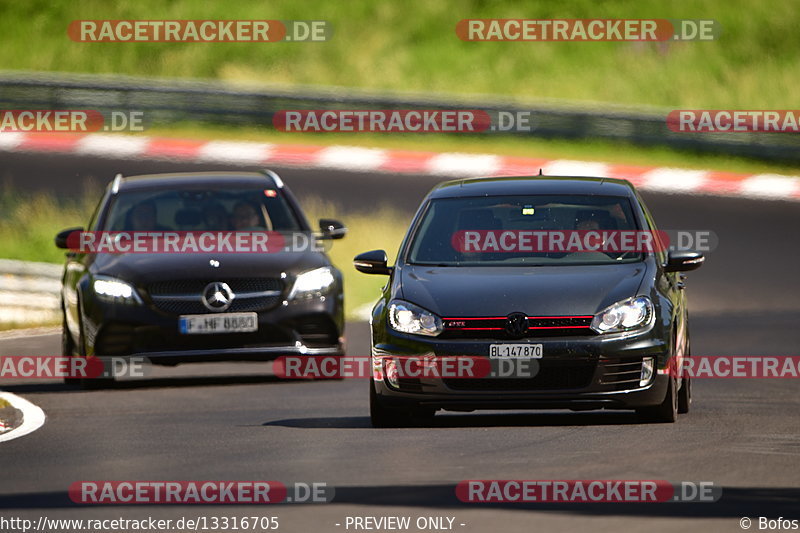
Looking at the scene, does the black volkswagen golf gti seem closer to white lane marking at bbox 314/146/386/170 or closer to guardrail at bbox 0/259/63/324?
guardrail at bbox 0/259/63/324

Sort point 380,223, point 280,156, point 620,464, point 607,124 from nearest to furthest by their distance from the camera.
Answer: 1. point 620,464
2. point 380,223
3. point 280,156
4. point 607,124

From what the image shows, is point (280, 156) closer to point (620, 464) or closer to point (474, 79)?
point (474, 79)

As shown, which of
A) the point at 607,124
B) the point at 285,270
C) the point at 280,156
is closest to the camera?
the point at 285,270

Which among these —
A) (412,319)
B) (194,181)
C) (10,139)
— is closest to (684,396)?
(412,319)

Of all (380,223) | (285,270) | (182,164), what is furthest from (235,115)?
(285,270)

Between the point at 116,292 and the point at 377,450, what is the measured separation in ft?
13.6

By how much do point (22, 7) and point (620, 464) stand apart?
110 ft

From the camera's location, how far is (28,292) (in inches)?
A: 827

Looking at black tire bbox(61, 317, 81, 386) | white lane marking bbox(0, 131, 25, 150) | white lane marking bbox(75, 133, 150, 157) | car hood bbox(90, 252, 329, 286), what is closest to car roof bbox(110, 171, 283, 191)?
car hood bbox(90, 252, 329, 286)

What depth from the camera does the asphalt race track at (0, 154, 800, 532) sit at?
8.62 metres

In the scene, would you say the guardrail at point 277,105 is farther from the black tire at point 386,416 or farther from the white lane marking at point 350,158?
the black tire at point 386,416

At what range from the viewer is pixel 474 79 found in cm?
3788

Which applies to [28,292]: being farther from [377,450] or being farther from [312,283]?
[377,450]

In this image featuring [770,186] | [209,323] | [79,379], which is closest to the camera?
[209,323]
